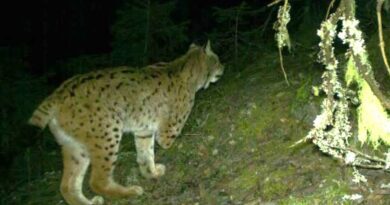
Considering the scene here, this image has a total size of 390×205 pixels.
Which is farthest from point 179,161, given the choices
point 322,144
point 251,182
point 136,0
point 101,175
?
point 136,0

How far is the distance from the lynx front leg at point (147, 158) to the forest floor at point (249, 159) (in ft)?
0.32

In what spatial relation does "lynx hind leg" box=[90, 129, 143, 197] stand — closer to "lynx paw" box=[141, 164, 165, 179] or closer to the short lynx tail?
"lynx paw" box=[141, 164, 165, 179]

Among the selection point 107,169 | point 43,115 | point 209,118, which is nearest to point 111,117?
point 107,169

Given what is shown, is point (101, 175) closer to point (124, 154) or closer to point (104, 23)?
point (124, 154)

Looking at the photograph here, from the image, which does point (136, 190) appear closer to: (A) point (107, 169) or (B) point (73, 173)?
(A) point (107, 169)

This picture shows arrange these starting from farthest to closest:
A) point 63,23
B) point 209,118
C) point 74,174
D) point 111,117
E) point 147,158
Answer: point 63,23
point 209,118
point 147,158
point 74,174
point 111,117

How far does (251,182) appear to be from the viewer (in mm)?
5703

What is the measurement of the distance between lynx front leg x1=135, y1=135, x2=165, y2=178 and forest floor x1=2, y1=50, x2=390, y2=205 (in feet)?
0.32

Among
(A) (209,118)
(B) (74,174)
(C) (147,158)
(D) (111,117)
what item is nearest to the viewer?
(D) (111,117)

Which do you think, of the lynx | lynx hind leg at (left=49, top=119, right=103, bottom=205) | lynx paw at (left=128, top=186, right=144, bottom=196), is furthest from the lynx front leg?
lynx hind leg at (left=49, top=119, right=103, bottom=205)

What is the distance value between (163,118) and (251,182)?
64.9 inches

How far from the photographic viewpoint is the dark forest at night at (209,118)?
184 inches

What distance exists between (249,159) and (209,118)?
143 centimetres

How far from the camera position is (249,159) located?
6188mm
